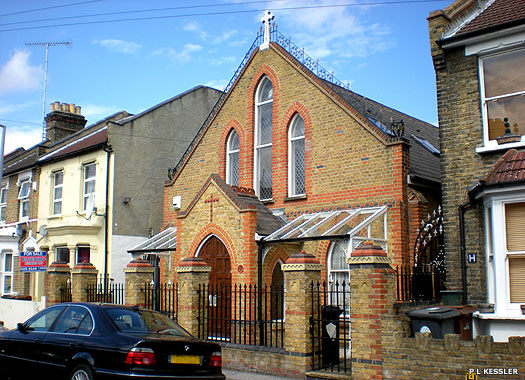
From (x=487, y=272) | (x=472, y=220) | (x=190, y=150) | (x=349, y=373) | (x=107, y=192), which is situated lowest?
(x=349, y=373)

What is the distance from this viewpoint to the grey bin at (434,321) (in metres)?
9.29

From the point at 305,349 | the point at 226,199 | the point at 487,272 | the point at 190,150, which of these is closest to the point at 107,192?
the point at 190,150

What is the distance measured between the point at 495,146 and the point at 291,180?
635cm

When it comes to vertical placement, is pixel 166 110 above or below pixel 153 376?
above

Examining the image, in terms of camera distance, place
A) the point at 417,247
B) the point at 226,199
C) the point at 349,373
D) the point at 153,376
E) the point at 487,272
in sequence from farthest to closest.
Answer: the point at 226,199, the point at 417,247, the point at 487,272, the point at 349,373, the point at 153,376

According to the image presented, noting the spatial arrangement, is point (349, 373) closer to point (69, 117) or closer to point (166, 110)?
point (166, 110)

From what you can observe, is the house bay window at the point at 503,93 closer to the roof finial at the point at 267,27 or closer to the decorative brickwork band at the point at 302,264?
the decorative brickwork band at the point at 302,264

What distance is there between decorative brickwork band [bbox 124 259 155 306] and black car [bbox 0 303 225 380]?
5104mm

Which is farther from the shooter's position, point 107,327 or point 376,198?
point 376,198

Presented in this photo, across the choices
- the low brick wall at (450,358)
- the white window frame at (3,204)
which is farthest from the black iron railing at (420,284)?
the white window frame at (3,204)

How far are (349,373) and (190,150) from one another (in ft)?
36.5

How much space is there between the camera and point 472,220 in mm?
11406

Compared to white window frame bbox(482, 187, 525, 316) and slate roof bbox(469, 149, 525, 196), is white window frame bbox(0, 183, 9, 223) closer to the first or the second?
slate roof bbox(469, 149, 525, 196)

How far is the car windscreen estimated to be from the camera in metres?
8.23
